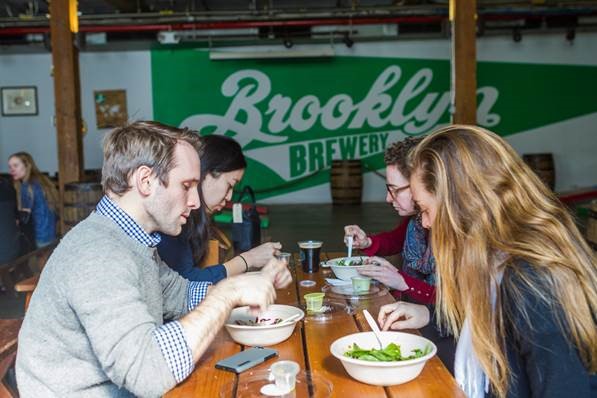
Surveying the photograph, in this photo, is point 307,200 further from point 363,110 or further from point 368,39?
point 368,39

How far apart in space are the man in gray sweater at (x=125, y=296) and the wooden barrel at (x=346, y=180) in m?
8.51

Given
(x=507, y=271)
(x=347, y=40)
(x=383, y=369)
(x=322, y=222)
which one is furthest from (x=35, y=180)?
(x=347, y=40)

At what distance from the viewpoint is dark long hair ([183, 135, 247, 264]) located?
8.16 ft

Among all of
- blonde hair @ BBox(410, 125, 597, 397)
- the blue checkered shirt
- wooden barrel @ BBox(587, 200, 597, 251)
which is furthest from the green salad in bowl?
wooden barrel @ BBox(587, 200, 597, 251)

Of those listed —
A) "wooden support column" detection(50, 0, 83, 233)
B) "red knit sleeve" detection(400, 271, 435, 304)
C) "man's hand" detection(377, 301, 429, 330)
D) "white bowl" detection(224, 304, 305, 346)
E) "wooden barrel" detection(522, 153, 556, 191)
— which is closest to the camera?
"white bowl" detection(224, 304, 305, 346)

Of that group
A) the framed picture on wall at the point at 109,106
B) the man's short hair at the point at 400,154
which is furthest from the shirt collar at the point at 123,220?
the framed picture on wall at the point at 109,106

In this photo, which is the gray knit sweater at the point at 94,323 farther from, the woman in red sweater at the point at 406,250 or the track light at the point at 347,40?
the track light at the point at 347,40

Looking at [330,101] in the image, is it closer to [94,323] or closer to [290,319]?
[290,319]

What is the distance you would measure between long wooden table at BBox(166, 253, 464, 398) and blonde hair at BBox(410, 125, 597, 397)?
14 cm

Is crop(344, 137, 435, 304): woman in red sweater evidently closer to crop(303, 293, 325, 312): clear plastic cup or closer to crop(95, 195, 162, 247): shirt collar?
crop(303, 293, 325, 312): clear plastic cup

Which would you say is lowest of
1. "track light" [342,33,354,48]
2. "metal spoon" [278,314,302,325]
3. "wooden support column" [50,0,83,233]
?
"metal spoon" [278,314,302,325]

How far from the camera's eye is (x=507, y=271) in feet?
4.41

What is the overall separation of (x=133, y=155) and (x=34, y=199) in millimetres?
4963

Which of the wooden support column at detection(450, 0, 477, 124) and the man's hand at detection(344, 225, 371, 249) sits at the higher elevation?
the wooden support column at detection(450, 0, 477, 124)
